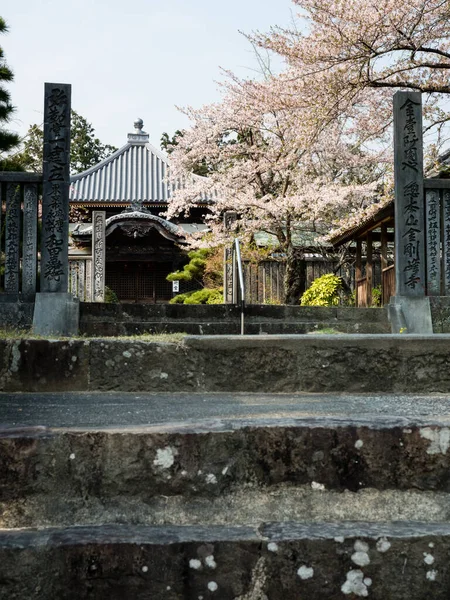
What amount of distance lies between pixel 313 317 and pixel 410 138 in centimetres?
242

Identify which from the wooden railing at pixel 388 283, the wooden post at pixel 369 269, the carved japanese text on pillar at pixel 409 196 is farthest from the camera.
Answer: the wooden post at pixel 369 269

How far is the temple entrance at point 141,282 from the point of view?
22.9 metres

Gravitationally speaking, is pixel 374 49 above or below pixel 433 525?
above

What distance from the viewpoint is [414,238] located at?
22.7ft

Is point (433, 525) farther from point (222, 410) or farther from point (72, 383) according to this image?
point (72, 383)

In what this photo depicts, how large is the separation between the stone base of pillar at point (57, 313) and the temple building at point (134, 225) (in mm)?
12303

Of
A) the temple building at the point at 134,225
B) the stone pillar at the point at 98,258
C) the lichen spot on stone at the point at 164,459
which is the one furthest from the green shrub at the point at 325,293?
the lichen spot on stone at the point at 164,459

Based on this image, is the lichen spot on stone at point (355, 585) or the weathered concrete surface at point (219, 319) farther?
the weathered concrete surface at point (219, 319)

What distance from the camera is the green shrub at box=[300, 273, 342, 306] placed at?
47.8 feet

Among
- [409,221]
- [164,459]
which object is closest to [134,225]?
[409,221]

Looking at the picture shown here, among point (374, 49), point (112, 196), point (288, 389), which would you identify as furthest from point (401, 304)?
point (112, 196)

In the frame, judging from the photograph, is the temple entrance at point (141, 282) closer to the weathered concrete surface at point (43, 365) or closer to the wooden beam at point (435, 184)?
the wooden beam at point (435, 184)

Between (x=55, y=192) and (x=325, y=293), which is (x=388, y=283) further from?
(x=55, y=192)

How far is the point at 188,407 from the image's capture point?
8.50 ft
